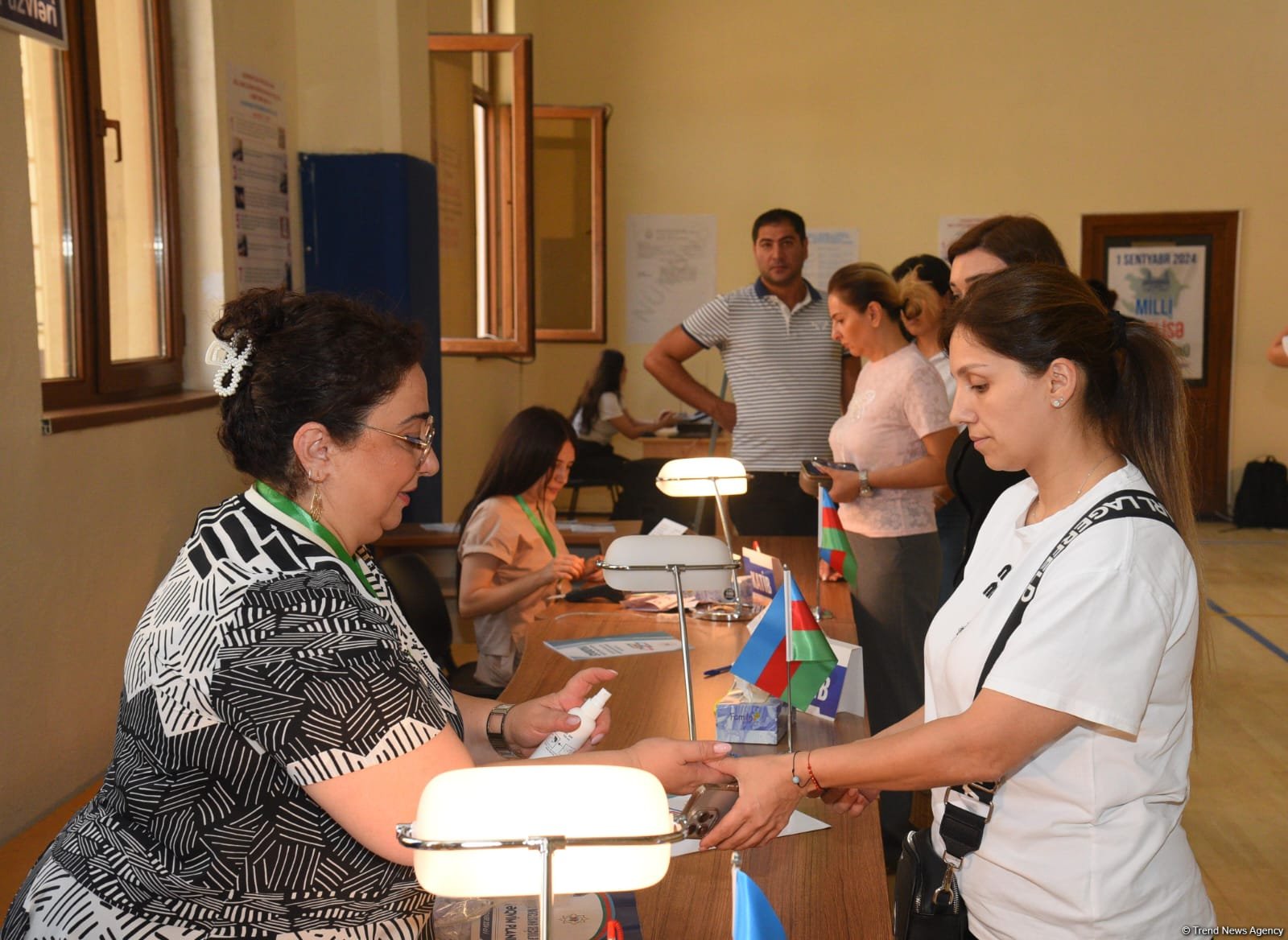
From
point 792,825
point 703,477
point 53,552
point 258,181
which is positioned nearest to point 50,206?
point 53,552

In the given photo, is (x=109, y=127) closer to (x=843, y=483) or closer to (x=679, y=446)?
(x=843, y=483)

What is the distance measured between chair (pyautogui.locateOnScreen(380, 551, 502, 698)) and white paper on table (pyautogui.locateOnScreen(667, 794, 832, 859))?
172 centimetres

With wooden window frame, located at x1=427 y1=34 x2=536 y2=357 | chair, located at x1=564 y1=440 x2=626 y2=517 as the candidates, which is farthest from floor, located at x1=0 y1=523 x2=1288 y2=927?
chair, located at x1=564 y1=440 x2=626 y2=517

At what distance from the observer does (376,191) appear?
484 centimetres

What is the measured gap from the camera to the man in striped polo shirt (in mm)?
4344

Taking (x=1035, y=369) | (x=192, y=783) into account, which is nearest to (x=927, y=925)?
(x=1035, y=369)

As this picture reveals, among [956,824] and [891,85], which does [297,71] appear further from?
[891,85]

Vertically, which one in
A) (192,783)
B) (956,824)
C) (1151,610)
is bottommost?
(956,824)

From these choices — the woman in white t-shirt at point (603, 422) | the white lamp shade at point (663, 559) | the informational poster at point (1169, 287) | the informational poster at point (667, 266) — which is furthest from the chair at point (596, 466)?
the white lamp shade at point (663, 559)

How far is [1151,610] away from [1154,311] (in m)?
8.22

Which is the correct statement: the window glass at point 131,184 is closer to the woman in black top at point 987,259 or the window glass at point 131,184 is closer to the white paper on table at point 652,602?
the white paper on table at point 652,602

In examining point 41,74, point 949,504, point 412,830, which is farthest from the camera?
point 949,504

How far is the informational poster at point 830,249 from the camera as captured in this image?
875cm

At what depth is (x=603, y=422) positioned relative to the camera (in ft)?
26.6
